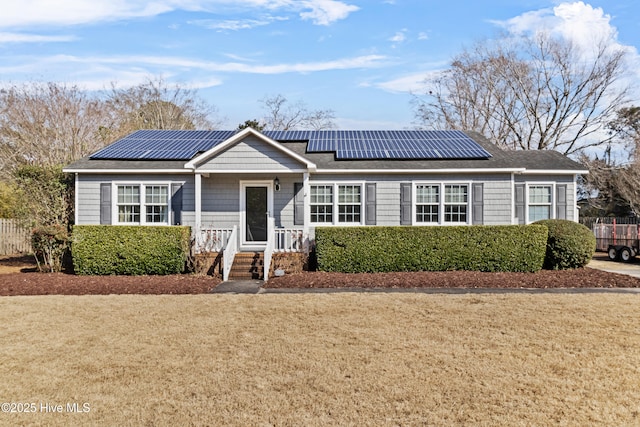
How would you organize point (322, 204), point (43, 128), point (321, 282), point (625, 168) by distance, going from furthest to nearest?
point (625, 168) < point (43, 128) < point (322, 204) < point (321, 282)

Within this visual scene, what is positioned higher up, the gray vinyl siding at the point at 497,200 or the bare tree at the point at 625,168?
the bare tree at the point at 625,168

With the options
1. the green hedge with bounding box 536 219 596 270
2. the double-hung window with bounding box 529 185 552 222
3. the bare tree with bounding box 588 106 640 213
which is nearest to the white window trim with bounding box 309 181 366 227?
the green hedge with bounding box 536 219 596 270

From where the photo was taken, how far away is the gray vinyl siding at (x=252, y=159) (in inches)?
558

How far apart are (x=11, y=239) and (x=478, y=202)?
18647 mm

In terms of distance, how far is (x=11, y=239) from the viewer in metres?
19.7

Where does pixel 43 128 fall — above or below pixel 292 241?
above

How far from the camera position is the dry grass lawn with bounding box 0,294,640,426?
4.42 m

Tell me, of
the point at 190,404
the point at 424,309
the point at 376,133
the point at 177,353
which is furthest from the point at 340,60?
the point at 190,404

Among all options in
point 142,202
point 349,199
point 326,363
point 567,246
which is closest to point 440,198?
point 349,199

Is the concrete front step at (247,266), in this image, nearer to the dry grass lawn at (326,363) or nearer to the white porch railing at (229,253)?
the white porch railing at (229,253)

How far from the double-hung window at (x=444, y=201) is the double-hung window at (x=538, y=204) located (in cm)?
273

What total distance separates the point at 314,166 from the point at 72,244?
24.4ft

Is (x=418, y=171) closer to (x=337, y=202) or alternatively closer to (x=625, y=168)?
(x=337, y=202)

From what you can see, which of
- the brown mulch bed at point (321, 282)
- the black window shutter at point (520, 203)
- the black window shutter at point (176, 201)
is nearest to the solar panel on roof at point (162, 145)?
the black window shutter at point (176, 201)
